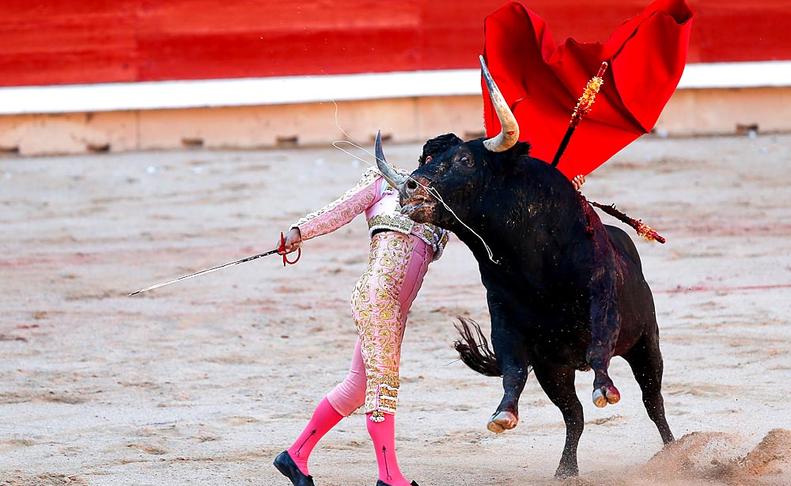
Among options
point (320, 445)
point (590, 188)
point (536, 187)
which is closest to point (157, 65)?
point (590, 188)

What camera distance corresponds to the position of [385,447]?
3.50 m

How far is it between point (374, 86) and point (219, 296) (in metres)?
3.57

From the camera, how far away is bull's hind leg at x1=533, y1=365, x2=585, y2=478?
381 cm

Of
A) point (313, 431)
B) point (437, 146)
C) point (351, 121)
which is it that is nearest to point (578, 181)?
point (437, 146)

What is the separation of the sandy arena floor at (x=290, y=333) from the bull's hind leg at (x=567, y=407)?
65 mm

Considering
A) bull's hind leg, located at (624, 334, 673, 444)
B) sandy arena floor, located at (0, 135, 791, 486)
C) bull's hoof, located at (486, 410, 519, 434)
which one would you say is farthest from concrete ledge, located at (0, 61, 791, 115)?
bull's hoof, located at (486, 410, 519, 434)

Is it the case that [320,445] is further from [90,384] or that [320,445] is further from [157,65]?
[157,65]

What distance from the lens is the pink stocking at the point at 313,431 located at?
11.9 ft

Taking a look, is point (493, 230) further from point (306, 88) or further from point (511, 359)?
point (306, 88)

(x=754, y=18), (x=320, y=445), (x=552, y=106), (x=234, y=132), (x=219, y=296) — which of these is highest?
(x=754, y=18)

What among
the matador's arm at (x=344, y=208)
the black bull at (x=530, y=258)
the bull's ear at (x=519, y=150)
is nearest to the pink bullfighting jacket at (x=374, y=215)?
the matador's arm at (x=344, y=208)

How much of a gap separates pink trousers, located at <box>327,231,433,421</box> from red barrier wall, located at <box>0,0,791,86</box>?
20.7 ft

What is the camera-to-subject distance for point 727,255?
6.77m

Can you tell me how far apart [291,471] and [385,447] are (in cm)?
28
